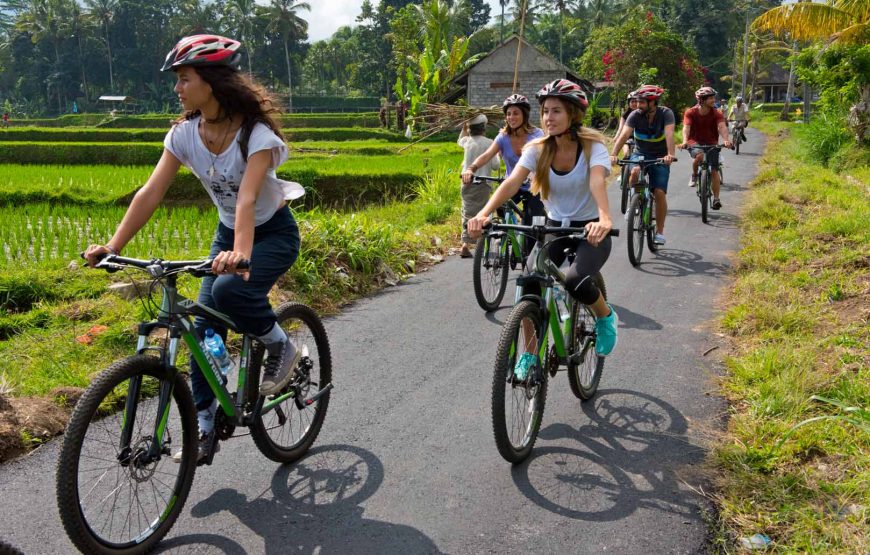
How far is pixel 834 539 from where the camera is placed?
2.98 meters

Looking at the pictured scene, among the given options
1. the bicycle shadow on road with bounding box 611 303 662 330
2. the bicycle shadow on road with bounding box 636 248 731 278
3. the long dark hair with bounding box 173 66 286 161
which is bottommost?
the bicycle shadow on road with bounding box 611 303 662 330

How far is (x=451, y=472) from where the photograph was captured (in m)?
3.81

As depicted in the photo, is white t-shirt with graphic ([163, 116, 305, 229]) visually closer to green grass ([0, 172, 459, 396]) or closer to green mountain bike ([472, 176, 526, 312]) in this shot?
green grass ([0, 172, 459, 396])

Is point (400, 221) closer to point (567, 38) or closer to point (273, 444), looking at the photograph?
point (273, 444)

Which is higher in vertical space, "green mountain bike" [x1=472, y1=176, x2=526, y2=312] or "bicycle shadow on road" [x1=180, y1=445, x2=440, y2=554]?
"green mountain bike" [x1=472, y1=176, x2=526, y2=312]

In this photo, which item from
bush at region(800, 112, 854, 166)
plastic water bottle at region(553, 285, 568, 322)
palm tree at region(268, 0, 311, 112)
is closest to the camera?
plastic water bottle at region(553, 285, 568, 322)

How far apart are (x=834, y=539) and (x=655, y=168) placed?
21.7ft

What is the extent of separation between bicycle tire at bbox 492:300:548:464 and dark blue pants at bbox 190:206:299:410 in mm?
1085

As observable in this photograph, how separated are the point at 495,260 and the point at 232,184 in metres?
3.98

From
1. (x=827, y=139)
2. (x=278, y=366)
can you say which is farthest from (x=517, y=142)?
(x=827, y=139)

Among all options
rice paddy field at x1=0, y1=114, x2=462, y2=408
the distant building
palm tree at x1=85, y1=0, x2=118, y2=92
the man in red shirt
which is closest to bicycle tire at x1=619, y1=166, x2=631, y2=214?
the man in red shirt

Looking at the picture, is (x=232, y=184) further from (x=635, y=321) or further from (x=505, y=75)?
(x=505, y=75)

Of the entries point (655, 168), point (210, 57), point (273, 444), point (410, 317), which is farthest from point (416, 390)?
point (655, 168)

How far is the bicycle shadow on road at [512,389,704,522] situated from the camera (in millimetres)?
3486
